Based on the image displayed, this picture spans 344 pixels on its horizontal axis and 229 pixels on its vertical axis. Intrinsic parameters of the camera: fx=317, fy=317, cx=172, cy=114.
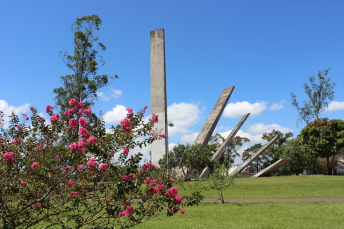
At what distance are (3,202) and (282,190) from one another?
48.7 ft

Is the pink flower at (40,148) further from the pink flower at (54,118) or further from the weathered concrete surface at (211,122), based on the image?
the weathered concrete surface at (211,122)

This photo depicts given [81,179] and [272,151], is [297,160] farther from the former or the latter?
[81,179]

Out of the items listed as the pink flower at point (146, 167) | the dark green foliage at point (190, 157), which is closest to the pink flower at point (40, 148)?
the pink flower at point (146, 167)

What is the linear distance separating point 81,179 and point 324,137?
2525 centimetres

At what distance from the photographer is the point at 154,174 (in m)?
3.48

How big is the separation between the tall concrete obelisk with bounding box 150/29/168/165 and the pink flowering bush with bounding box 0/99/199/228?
1151 centimetres

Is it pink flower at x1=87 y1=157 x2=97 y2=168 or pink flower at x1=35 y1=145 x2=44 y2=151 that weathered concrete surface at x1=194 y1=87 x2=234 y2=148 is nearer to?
pink flower at x1=35 y1=145 x2=44 y2=151

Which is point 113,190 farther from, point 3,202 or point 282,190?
point 282,190

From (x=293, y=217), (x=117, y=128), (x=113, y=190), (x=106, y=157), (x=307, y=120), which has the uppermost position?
(x=307, y=120)

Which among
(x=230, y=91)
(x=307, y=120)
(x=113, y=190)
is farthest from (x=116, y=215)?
(x=307, y=120)

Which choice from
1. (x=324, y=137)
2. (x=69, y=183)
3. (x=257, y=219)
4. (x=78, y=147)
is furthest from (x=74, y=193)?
(x=324, y=137)

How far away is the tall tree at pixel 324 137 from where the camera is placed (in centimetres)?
2470

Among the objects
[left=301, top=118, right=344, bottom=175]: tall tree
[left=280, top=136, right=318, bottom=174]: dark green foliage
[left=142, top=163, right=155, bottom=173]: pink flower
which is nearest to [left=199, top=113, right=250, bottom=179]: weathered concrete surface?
[left=301, top=118, right=344, bottom=175]: tall tree

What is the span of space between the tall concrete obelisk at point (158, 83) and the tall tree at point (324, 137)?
15.5 m
